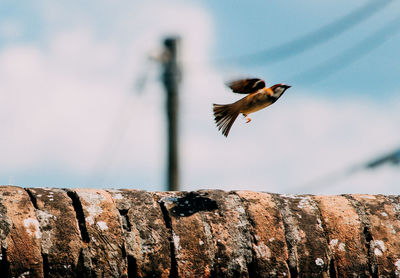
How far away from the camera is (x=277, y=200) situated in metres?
4.32

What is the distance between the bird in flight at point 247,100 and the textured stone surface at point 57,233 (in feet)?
3.45

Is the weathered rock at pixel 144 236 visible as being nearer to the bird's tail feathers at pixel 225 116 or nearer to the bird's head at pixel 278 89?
the bird's tail feathers at pixel 225 116

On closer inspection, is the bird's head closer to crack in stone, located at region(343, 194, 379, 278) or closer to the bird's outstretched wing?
the bird's outstretched wing

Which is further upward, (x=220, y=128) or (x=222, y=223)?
(x=220, y=128)

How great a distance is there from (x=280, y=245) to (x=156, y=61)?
7.82m

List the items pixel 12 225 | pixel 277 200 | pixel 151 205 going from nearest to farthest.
→ 1. pixel 12 225
2. pixel 151 205
3. pixel 277 200

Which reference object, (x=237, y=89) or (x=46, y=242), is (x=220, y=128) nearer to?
(x=237, y=89)

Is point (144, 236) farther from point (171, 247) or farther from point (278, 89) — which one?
point (278, 89)

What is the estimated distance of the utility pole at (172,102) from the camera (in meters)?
10.5

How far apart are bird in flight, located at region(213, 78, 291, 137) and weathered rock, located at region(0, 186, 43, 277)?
1.25m

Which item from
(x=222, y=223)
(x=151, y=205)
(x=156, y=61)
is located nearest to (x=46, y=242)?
(x=151, y=205)

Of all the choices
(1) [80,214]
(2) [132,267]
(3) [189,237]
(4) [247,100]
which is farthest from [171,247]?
(4) [247,100]

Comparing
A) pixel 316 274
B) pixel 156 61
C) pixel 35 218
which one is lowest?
pixel 316 274

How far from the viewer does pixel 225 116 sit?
4.44 metres
